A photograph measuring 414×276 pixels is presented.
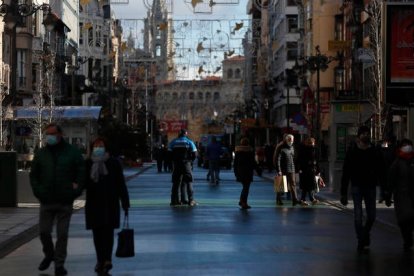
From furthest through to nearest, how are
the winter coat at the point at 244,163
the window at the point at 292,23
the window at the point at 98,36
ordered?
1. the window at the point at 98,36
2. the window at the point at 292,23
3. the winter coat at the point at 244,163

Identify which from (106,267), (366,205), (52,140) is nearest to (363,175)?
(366,205)

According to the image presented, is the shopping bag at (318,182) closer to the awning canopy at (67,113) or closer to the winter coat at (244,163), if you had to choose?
the winter coat at (244,163)

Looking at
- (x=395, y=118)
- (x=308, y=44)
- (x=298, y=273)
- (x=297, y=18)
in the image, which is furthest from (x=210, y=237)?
→ (x=297, y=18)

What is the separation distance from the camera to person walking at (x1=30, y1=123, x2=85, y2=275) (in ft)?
43.5

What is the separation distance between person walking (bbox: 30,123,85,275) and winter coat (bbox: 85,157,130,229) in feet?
0.57

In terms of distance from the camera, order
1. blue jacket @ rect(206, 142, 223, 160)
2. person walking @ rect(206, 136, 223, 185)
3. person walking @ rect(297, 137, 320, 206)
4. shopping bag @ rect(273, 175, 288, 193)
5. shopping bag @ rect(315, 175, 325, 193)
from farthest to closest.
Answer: person walking @ rect(206, 136, 223, 185) → blue jacket @ rect(206, 142, 223, 160) → shopping bag @ rect(315, 175, 325, 193) → person walking @ rect(297, 137, 320, 206) → shopping bag @ rect(273, 175, 288, 193)

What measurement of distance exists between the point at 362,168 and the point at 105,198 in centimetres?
505

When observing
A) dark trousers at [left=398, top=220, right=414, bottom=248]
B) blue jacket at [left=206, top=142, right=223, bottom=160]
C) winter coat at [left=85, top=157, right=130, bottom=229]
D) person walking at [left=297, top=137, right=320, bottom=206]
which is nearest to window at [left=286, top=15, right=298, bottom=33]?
blue jacket at [left=206, top=142, right=223, bottom=160]

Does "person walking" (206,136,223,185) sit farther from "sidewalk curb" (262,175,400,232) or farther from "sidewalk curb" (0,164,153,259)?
"sidewalk curb" (0,164,153,259)

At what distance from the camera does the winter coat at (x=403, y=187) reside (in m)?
16.5

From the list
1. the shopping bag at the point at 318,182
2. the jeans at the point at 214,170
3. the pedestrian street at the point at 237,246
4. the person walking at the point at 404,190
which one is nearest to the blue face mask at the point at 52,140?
the pedestrian street at the point at 237,246

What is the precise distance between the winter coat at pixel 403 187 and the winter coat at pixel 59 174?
18.0 ft

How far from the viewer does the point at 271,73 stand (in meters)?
118

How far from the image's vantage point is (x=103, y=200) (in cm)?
1330
